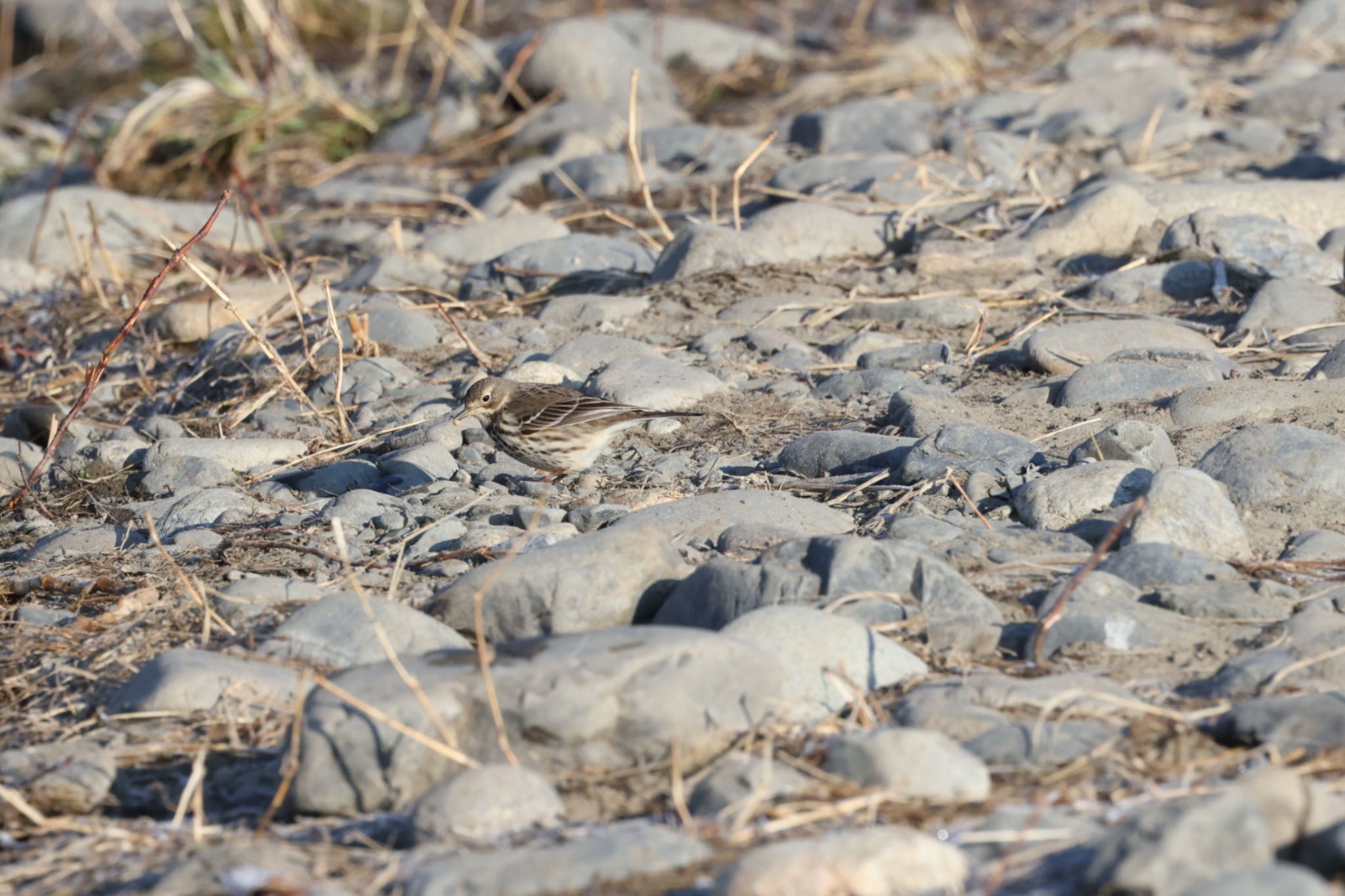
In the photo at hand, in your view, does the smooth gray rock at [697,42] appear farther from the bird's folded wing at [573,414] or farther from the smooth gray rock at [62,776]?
the smooth gray rock at [62,776]

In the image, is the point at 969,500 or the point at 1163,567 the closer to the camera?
the point at 1163,567

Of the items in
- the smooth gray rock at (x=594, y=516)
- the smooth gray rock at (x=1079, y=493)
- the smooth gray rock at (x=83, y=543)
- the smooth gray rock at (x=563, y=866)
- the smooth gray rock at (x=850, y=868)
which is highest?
the smooth gray rock at (x=850, y=868)

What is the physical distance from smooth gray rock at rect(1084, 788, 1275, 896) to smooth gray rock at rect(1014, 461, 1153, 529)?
2.04 m

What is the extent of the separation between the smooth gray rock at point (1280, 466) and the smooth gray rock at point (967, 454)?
0.60 metres

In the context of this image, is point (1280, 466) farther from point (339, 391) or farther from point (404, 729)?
point (339, 391)

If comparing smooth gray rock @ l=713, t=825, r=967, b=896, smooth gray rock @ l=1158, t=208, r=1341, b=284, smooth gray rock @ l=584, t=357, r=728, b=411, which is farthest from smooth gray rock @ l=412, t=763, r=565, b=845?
smooth gray rock @ l=1158, t=208, r=1341, b=284

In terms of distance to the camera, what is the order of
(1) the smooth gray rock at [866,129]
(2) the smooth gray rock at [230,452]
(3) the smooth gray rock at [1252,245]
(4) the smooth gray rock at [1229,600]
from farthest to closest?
(1) the smooth gray rock at [866,129] < (3) the smooth gray rock at [1252,245] < (2) the smooth gray rock at [230,452] < (4) the smooth gray rock at [1229,600]

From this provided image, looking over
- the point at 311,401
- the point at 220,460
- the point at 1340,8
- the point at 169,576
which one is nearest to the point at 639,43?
the point at 1340,8

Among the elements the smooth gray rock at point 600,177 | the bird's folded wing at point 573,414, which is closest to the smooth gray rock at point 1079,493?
the bird's folded wing at point 573,414

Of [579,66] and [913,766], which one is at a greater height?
[913,766]

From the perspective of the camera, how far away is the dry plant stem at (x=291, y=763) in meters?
3.30

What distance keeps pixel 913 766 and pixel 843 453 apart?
92.3 inches

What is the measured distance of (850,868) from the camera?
2719mm

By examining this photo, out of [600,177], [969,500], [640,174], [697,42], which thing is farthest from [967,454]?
[697,42]
